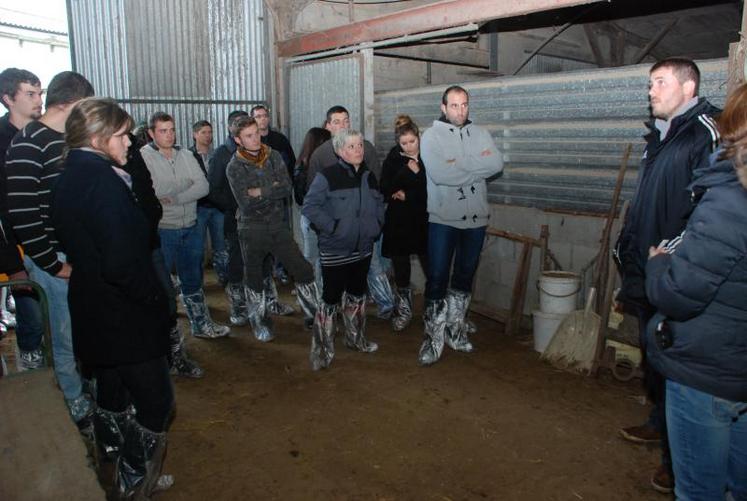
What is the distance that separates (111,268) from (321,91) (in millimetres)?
5174

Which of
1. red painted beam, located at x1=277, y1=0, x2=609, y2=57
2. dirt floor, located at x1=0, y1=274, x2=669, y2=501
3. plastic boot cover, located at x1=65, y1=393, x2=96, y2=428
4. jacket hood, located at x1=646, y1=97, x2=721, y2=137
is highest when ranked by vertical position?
red painted beam, located at x1=277, y1=0, x2=609, y2=57

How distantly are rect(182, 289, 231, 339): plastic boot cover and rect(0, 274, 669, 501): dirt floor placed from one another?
299mm

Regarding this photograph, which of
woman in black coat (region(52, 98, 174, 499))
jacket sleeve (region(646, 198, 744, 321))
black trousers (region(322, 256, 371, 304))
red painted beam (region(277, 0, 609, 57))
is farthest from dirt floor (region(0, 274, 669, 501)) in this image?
red painted beam (region(277, 0, 609, 57))

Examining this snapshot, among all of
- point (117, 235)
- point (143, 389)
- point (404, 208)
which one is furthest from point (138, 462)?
point (404, 208)

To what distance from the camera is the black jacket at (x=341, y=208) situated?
424 cm

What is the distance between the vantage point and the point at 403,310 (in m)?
5.58

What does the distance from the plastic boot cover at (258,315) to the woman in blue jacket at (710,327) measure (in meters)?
3.68

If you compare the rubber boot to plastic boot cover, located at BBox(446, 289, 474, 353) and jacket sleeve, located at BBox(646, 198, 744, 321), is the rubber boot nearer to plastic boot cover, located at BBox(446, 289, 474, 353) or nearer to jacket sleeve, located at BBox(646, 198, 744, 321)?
plastic boot cover, located at BBox(446, 289, 474, 353)

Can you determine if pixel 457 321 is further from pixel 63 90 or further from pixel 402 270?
pixel 63 90

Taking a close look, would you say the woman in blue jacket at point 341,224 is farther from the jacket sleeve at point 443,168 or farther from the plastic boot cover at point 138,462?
the plastic boot cover at point 138,462

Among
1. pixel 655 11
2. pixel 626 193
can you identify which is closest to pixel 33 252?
pixel 626 193

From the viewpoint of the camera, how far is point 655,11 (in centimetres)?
941

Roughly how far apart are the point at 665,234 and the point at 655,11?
8.04 metres

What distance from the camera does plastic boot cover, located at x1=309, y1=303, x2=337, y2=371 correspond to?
4.48 meters
